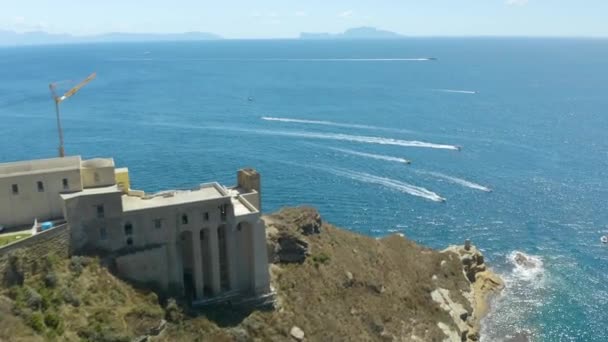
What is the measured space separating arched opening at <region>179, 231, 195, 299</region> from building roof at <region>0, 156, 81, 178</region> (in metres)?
12.0

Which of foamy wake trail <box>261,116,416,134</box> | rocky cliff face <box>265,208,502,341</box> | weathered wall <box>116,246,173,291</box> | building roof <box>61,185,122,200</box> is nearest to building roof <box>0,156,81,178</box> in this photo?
building roof <box>61,185,122,200</box>

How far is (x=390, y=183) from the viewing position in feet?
384

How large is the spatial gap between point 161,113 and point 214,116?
1674cm

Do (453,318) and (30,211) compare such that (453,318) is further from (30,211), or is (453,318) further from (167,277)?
(30,211)

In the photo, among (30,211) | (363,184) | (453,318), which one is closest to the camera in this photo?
(30,211)

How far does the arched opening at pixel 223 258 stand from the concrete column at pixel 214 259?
1.04 meters

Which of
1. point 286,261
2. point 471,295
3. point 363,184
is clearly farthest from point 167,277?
point 363,184

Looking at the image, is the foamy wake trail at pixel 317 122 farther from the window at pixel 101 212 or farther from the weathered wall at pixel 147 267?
the window at pixel 101 212

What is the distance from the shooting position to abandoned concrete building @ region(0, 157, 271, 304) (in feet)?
165

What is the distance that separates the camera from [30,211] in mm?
51594

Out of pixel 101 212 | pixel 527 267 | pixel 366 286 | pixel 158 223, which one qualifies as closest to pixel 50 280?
pixel 101 212

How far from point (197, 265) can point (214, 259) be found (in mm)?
1694

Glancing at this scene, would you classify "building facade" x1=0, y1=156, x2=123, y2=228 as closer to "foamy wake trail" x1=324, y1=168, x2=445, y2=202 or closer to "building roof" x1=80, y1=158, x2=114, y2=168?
"building roof" x1=80, y1=158, x2=114, y2=168

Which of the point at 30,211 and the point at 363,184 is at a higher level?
the point at 30,211
